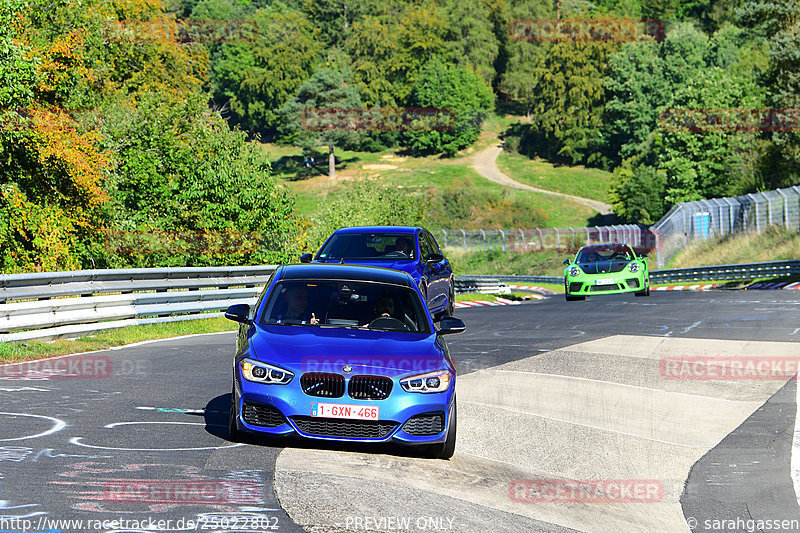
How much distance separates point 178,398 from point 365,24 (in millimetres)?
140062

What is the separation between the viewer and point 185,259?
102 feet

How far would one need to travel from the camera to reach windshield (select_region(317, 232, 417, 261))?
1614 cm

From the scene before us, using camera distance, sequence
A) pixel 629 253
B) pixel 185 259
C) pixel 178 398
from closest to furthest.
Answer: pixel 178 398
pixel 629 253
pixel 185 259

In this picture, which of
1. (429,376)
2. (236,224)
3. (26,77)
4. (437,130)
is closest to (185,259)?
(236,224)

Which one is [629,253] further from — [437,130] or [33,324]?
[437,130]

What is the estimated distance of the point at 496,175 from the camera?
4594 inches

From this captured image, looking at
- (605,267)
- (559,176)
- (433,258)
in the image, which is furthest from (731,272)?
(559,176)

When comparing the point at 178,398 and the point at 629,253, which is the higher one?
the point at 178,398

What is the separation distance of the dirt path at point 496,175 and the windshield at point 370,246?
279 feet

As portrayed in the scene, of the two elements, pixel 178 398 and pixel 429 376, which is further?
pixel 178 398

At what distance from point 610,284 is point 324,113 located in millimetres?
101020

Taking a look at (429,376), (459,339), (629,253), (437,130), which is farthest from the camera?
(437,130)

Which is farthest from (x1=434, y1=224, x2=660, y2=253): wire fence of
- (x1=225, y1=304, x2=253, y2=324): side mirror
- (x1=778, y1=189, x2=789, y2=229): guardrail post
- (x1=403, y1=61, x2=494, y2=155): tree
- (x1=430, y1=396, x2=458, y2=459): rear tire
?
(x1=403, y1=61, x2=494, y2=155): tree

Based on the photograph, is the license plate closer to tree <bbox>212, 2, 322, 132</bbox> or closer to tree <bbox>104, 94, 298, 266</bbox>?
tree <bbox>104, 94, 298, 266</bbox>
